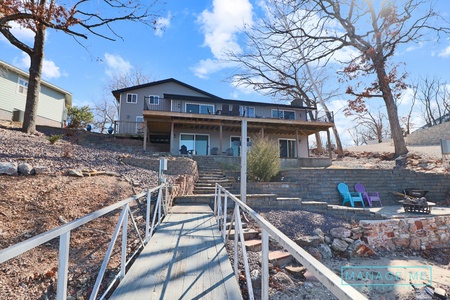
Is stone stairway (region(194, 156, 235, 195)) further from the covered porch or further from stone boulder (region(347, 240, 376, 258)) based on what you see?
stone boulder (region(347, 240, 376, 258))

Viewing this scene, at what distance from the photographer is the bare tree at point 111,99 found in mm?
28641

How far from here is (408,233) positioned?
6.21 m

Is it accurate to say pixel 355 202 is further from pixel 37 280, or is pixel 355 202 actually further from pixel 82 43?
pixel 82 43

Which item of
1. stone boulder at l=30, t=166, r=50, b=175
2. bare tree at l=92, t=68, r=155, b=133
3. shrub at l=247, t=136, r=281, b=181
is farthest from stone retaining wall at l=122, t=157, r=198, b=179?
bare tree at l=92, t=68, r=155, b=133

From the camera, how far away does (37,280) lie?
2.50 m

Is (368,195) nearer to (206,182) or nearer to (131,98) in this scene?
(206,182)

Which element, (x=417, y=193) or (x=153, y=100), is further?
(x=153, y=100)

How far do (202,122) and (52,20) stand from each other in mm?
8689

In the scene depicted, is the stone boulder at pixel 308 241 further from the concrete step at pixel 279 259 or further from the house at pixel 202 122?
the house at pixel 202 122

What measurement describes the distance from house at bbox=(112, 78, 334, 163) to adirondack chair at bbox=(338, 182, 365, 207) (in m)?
6.34

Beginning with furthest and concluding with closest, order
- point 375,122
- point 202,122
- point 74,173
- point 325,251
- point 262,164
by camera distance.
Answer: point 375,122, point 202,122, point 262,164, point 74,173, point 325,251

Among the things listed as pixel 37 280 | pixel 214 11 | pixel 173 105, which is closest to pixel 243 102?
pixel 173 105

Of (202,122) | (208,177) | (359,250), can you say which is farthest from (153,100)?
(359,250)

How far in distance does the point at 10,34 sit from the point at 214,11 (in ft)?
29.7
